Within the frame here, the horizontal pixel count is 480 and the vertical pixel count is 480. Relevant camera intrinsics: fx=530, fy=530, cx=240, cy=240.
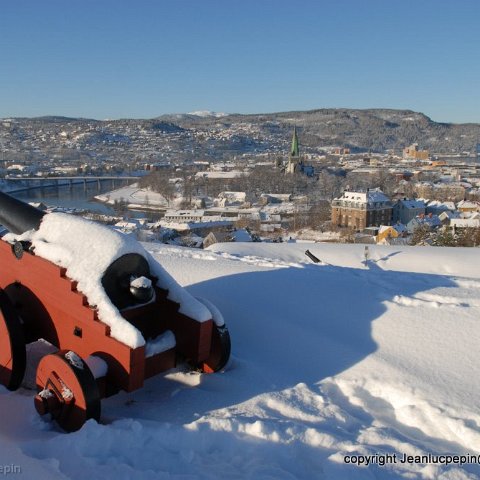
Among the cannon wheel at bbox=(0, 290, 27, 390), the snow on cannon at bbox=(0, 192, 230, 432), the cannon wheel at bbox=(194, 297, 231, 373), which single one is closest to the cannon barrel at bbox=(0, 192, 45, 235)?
the snow on cannon at bbox=(0, 192, 230, 432)

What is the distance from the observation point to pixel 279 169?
69.4 metres

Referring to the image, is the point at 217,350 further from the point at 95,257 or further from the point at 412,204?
the point at 412,204

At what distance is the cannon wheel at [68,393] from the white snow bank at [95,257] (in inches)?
11.9

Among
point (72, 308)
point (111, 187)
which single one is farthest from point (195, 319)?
point (111, 187)

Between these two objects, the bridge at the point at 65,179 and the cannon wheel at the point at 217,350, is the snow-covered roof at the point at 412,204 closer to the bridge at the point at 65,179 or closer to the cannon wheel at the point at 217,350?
the cannon wheel at the point at 217,350

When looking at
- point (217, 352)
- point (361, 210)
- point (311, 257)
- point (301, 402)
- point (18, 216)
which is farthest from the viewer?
point (361, 210)

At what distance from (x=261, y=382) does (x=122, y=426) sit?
103 cm

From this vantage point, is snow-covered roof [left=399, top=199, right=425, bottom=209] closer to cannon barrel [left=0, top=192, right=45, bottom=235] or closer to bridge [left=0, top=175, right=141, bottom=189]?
cannon barrel [left=0, top=192, right=45, bottom=235]

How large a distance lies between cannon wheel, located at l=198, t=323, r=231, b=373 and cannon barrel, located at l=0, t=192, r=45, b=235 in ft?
5.25

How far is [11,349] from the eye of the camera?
3545 millimetres

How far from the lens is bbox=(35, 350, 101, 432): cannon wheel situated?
120 inches

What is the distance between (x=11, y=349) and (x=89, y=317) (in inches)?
25.3

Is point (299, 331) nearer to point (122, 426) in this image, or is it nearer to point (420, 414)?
point (420, 414)

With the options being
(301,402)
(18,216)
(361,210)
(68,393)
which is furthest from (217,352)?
(361,210)
